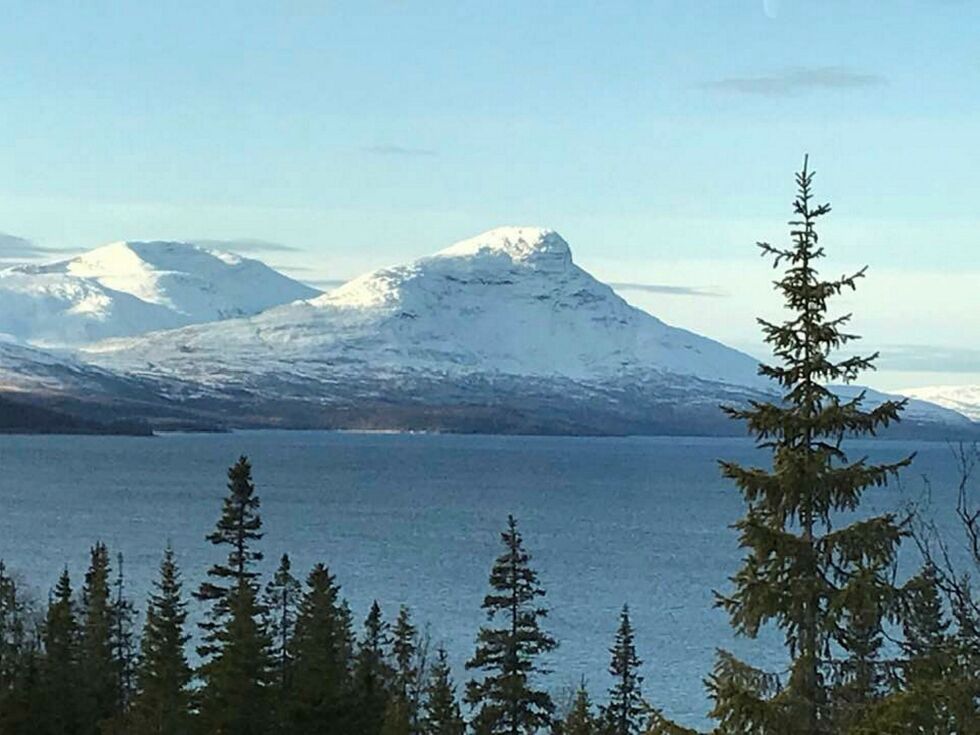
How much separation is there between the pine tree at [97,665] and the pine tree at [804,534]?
2559 cm

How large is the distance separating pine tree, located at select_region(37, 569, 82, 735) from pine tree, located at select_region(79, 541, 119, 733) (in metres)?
0.32

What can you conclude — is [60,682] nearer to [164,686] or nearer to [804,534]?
[164,686]

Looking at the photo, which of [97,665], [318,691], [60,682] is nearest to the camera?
[318,691]

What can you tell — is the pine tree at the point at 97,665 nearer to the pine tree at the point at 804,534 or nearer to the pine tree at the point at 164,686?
the pine tree at the point at 164,686

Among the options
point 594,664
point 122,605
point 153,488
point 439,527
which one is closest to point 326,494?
point 153,488

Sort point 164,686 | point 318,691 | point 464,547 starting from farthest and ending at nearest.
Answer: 1. point 464,547
2. point 164,686
3. point 318,691

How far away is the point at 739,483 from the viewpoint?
14250 mm

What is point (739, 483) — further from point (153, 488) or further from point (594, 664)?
point (153, 488)

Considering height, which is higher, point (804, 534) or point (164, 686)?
point (804, 534)

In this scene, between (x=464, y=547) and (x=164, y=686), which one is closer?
(x=164, y=686)

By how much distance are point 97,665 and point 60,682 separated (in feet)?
12.3

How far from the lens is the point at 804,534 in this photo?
14.2 meters

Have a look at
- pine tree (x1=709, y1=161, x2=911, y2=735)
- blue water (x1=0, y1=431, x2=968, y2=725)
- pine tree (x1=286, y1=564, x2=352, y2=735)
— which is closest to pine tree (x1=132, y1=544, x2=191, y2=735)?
pine tree (x1=286, y1=564, x2=352, y2=735)

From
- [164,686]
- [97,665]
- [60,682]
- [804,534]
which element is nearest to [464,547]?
[97,665]
